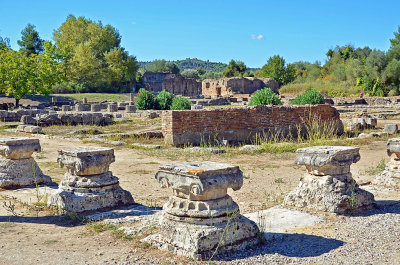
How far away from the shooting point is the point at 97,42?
5516 centimetres

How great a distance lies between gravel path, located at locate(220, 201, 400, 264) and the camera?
154 inches

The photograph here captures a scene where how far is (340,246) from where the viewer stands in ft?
14.0

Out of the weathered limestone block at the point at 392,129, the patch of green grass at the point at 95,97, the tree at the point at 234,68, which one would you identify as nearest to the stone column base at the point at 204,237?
the weathered limestone block at the point at 392,129

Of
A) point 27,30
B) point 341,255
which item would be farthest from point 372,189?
point 27,30

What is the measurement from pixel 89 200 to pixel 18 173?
7.25 ft

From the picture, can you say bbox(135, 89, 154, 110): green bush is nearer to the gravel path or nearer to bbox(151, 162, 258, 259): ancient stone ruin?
the gravel path

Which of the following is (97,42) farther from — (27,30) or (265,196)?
(265,196)

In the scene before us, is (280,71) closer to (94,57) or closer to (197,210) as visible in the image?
(94,57)

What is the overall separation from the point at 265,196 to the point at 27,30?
56352 mm

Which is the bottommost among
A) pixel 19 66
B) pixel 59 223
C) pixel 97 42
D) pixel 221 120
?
pixel 59 223

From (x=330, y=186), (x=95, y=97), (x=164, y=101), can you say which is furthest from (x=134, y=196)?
(x=95, y=97)

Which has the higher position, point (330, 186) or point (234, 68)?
point (234, 68)

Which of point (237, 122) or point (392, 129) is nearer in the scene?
point (237, 122)

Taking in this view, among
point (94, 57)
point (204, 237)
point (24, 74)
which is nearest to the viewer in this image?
point (204, 237)
